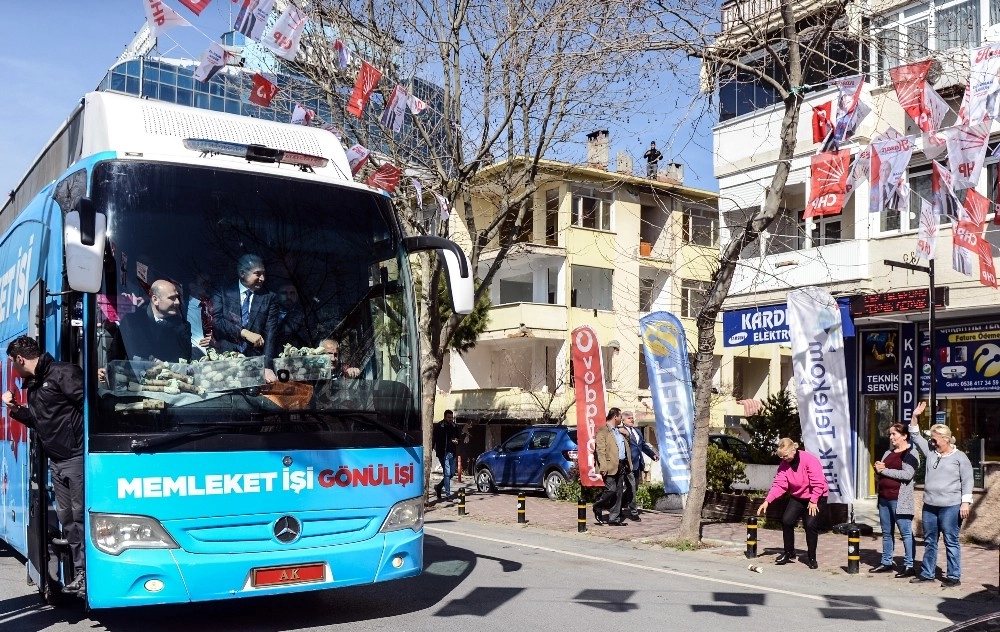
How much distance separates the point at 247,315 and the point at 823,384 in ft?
34.3

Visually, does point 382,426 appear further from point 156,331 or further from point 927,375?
point 927,375

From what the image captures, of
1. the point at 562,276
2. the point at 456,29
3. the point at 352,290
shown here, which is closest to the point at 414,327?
the point at 352,290

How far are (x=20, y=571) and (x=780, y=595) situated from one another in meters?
8.19

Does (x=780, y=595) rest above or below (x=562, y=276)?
below

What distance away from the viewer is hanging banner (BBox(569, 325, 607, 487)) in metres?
18.6

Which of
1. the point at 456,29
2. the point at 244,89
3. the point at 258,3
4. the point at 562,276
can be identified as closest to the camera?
the point at 258,3

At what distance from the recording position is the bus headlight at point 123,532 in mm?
6930

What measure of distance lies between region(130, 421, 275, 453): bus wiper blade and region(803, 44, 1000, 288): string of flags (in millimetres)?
10397

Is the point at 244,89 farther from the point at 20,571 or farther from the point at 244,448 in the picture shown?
the point at 244,448

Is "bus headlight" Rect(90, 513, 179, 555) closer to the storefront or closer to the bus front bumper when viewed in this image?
the bus front bumper

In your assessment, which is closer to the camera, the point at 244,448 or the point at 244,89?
the point at 244,448

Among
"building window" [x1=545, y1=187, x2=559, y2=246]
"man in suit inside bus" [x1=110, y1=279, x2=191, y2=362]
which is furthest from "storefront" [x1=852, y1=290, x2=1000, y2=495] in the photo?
"building window" [x1=545, y1=187, x2=559, y2=246]

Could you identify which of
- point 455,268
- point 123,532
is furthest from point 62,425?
point 455,268

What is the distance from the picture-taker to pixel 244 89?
67.5ft
